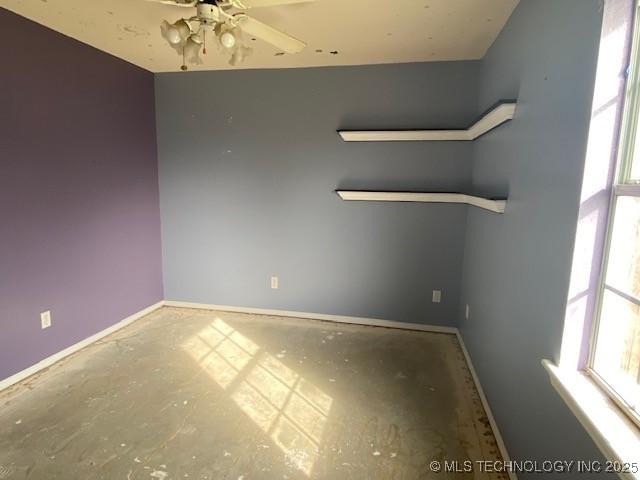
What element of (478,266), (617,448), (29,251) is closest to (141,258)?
(29,251)

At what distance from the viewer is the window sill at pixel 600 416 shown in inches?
34.0

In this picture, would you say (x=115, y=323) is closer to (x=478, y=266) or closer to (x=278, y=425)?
(x=278, y=425)

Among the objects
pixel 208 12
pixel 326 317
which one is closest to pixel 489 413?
pixel 326 317

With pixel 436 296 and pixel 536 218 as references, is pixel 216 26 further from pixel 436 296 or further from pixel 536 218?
pixel 436 296

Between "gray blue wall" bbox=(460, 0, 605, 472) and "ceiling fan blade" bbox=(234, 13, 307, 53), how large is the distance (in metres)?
1.16

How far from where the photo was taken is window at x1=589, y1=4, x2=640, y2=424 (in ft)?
3.37

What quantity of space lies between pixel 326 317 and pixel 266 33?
2490mm

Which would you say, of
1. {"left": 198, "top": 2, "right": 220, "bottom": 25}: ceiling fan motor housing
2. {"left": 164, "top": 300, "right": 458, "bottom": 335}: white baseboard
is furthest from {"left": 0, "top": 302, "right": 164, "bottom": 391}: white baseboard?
{"left": 198, "top": 2, "right": 220, "bottom": 25}: ceiling fan motor housing

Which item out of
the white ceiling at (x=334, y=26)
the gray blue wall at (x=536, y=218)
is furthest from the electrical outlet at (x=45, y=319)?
the gray blue wall at (x=536, y=218)

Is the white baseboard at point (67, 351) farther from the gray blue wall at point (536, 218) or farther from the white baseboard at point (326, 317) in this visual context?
the gray blue wall at point (536, 218)

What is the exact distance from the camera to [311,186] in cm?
333

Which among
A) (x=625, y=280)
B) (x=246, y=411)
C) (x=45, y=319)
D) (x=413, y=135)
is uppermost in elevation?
(x=413, y=135)

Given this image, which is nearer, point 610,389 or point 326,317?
point 610,389

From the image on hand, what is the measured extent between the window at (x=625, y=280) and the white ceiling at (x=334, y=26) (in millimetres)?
1323
